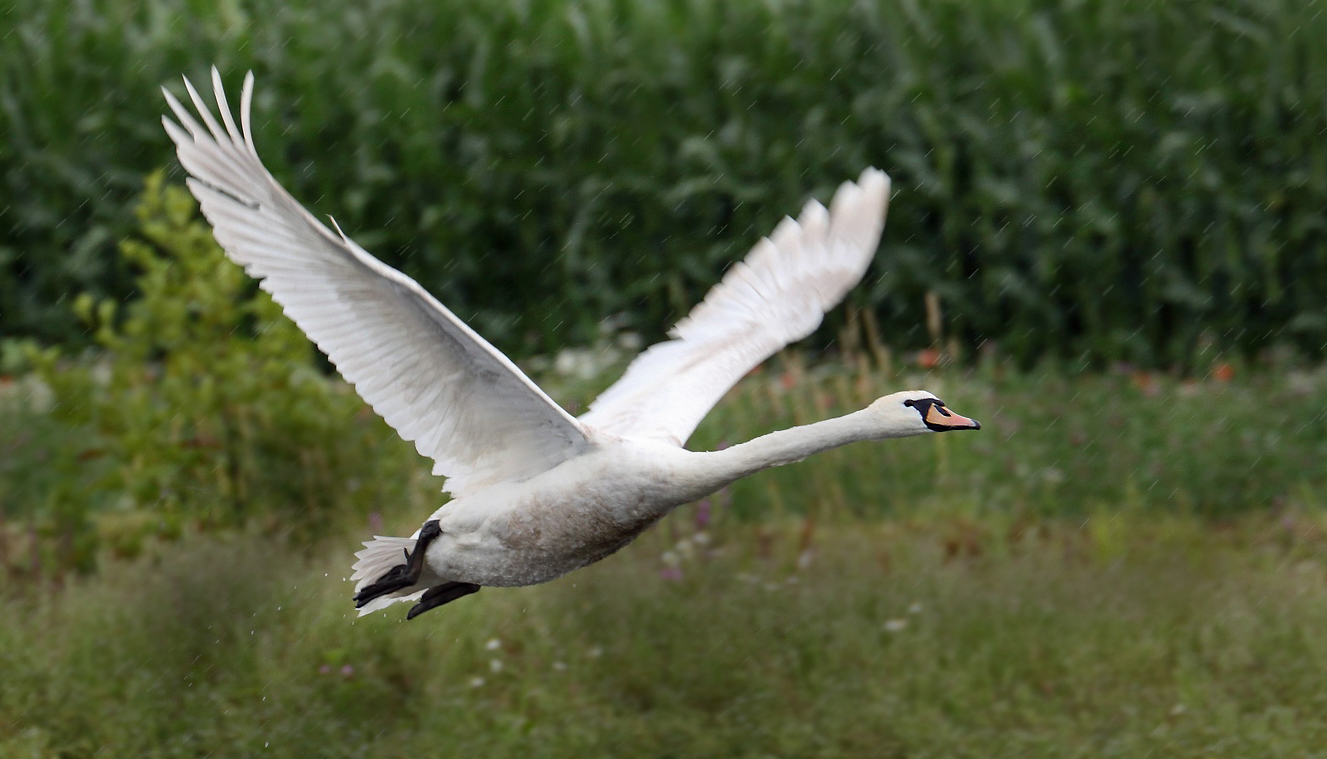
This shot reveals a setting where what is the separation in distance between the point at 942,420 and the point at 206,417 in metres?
→ 3.65

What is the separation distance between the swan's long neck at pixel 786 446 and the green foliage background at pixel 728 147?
537 centimetres

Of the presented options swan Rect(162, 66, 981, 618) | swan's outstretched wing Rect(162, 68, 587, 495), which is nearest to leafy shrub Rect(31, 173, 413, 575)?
swan Rect(162, 66, 981, 618)

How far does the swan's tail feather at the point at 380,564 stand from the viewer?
472cm

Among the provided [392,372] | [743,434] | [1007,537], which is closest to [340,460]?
[743,434]

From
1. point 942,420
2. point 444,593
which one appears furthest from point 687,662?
point 942,420

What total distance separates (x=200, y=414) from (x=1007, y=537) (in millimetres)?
3531

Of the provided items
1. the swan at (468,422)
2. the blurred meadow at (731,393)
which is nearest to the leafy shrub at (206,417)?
the blurred meadow at (731,393)

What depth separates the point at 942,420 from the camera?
3975 mm

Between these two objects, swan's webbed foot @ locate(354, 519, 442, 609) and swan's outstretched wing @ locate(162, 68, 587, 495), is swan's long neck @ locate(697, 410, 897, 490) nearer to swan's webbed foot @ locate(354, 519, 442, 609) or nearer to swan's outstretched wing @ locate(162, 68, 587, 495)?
swan's outstretched wing @ locate(162, 68, 587, 495)

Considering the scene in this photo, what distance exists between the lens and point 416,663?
582cm

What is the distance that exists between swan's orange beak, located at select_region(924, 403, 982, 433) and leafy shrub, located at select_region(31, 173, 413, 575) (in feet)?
10.9

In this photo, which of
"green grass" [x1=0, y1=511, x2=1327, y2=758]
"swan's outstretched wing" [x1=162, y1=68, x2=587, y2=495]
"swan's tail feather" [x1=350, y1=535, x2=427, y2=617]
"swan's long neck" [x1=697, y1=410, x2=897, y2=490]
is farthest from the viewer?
"green grass" [x1=0, y1=511, x2=1327, y2=758]

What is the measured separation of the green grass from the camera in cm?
549

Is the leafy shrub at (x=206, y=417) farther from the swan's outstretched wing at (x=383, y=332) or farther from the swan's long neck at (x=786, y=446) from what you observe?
the swan's long neck at (x=786, y=446)
